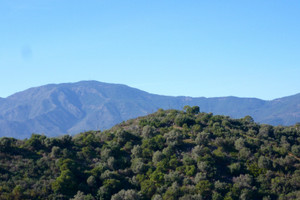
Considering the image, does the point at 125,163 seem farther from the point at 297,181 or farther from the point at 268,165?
the point at 297,181

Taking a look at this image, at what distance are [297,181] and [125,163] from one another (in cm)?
2063

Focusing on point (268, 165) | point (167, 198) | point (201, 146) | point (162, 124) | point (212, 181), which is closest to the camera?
point (167, 198)

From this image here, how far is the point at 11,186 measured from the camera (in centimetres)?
3591

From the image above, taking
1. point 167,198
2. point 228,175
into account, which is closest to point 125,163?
point 167,198

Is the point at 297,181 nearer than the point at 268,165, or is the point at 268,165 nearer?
the point at 297,181

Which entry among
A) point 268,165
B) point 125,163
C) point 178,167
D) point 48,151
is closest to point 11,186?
point 48,151

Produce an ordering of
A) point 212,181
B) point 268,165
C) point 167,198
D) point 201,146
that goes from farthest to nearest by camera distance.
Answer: point 201,146
point 268,165
point 212,181
point 167,198

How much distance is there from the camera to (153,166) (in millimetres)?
42938

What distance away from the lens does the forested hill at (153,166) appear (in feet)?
120

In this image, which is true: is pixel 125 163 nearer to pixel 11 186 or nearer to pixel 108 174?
pixel 108 174

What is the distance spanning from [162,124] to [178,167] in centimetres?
1650

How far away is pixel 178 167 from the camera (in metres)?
41.4

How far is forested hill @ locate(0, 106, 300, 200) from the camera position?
3669 centimetres

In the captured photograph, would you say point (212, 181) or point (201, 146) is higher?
point (201, 146)
